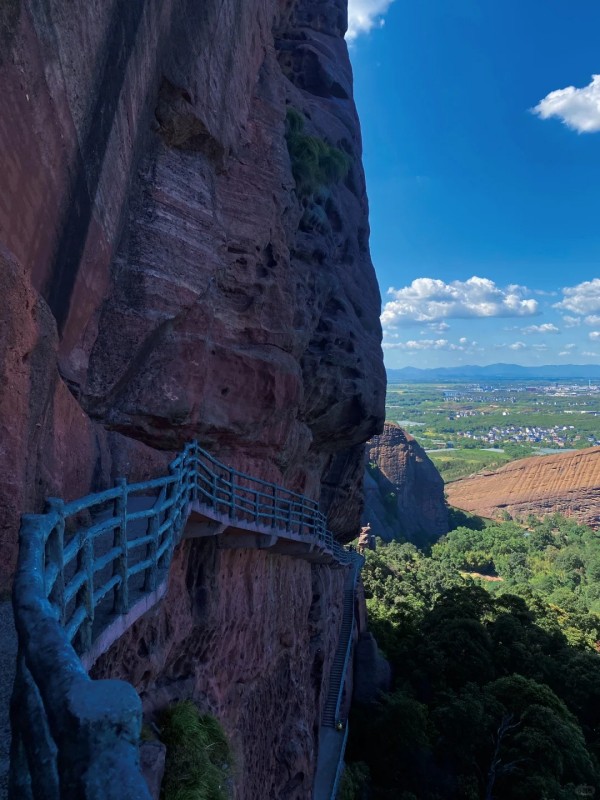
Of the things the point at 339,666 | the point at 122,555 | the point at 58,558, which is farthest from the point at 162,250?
the point at 339,666

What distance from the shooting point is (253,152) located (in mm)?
12453

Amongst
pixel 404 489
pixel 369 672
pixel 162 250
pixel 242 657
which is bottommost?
pixel 404 489

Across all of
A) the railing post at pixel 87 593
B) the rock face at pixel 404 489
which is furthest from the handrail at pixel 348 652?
the rock face at pixel 404 489

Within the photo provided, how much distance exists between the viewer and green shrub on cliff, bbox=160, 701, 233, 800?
5215 millimetres

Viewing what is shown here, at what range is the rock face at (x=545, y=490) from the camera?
91438mm

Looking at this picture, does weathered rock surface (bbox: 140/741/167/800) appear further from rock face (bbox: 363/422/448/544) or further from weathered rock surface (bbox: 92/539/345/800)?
rock face (bbox: 363/422/448/544)

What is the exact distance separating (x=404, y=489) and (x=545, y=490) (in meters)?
32.3

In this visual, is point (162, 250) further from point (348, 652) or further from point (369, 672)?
point (369, 672)

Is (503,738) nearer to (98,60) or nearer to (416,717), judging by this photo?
(416,717)

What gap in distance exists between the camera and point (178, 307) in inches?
379

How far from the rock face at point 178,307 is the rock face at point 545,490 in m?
89.2

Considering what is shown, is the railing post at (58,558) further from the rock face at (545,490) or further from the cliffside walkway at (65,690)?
the rock face at (545,490)

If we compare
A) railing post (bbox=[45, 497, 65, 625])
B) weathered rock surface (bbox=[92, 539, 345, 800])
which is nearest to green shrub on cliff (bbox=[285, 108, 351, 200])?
weathered rock surface (bbox=[92, 539, 345, 800])

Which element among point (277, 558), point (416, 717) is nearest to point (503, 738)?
point (416, 717)
